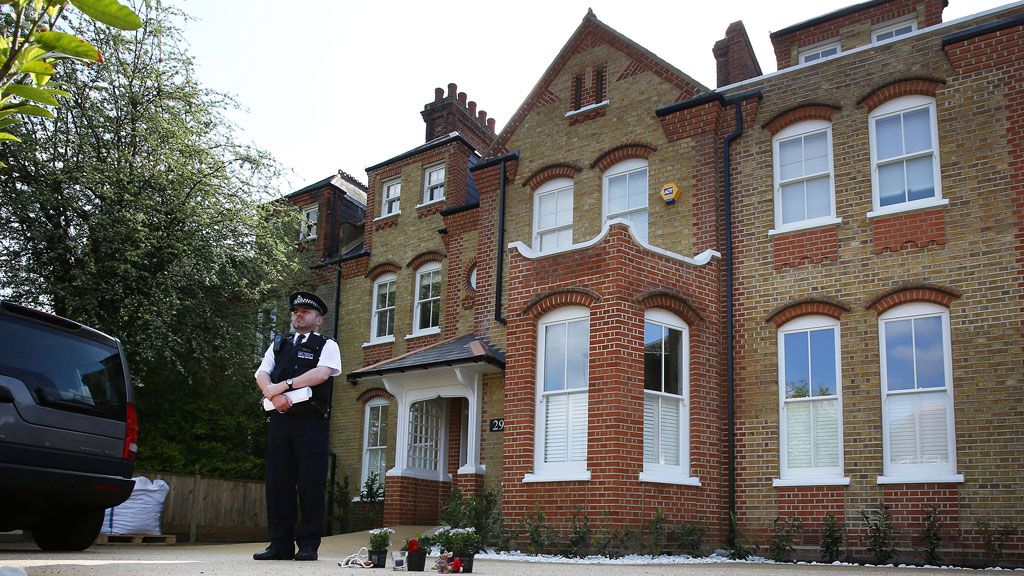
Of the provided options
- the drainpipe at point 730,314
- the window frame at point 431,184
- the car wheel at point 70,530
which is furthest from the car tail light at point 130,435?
the window frame at point 431,184

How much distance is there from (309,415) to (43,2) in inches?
191

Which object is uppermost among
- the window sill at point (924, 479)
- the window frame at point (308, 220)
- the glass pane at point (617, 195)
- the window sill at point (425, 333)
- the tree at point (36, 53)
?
the window frame at point (308, 220)

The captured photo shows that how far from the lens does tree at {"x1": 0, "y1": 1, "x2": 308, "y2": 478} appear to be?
47.7ft

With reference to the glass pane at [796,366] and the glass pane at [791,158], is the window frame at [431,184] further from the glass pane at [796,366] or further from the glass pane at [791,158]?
the glass pane at [796,366]

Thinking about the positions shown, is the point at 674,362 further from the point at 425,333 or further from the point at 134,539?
the point at 134,539

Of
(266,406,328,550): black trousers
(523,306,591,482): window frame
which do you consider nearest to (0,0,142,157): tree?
(266,406,328,550): black trousers

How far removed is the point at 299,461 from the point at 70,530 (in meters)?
2.23

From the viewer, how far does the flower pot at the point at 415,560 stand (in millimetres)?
7039

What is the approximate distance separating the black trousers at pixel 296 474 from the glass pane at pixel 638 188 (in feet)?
28.7

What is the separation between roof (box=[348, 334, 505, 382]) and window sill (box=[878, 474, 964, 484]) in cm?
642

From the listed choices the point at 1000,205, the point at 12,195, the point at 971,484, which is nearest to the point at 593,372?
the point at 971,484

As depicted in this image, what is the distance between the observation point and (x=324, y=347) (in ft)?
24.4

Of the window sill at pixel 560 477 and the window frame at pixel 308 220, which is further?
the window frame at pixel 308 220

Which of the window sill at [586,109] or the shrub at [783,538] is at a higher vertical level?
the window sill at [586,109]
